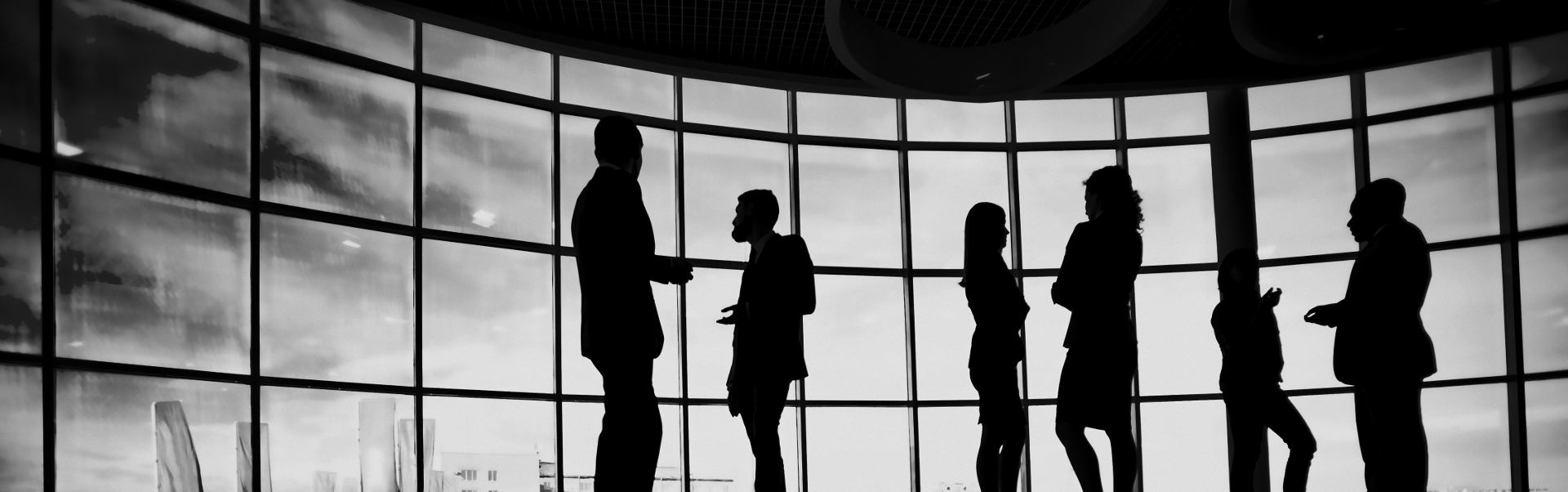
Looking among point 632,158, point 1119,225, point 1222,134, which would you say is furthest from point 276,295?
point 1222,134

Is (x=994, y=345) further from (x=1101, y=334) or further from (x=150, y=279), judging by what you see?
(x=150, y=279)

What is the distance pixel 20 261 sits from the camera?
5984mm

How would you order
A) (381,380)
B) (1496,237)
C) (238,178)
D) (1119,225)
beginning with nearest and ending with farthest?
(1119,225) < (238,178) < (381,380) < (1496,237)

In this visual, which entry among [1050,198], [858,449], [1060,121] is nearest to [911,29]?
[1060,121]

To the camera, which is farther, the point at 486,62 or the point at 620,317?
the point at 486,62

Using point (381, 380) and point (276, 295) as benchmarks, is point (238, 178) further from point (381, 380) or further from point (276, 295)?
point (381, 380)

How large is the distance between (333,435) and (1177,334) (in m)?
7.12

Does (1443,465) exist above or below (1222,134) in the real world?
below

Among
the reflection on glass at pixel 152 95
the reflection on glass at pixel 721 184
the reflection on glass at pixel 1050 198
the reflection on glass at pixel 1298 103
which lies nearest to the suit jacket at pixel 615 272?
the reflection on glass at pixel 152 95

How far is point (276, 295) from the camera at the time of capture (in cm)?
765

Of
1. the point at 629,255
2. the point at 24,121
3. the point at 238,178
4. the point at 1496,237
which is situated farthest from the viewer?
the point at 1496,237

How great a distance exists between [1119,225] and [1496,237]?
6.90 m

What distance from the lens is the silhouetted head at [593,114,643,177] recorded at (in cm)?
367

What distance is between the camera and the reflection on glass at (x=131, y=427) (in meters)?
6.14
